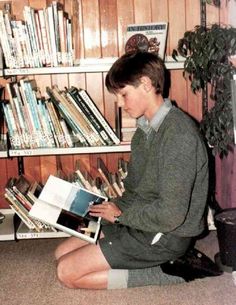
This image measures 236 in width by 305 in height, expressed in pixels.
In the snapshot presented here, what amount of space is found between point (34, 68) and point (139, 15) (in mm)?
682

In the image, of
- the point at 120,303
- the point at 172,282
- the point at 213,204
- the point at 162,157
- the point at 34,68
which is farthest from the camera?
the point at 213,204

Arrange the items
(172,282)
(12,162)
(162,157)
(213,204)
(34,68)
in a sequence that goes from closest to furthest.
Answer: (162,157) → (172,282) → (34,68) → (213,204) → (12,162)

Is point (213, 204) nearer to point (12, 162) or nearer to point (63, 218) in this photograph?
point (63, 218)

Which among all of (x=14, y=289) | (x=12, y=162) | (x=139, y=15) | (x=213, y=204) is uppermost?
(x=139, y=15)

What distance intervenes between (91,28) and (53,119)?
597 millimetres

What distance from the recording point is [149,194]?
1745 millimetres

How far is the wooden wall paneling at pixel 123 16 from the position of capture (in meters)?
2.39

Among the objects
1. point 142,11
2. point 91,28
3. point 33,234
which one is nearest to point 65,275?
point 33,234

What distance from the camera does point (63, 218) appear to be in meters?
1.87

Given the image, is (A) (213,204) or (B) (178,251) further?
(A) (213,204)

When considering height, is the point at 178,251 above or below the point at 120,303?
above

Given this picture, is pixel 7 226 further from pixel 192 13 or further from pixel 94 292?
pixel 192 13

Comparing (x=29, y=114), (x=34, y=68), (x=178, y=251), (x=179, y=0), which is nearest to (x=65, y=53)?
(x=34, y=68)

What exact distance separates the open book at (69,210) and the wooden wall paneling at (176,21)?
1.03 m
